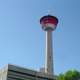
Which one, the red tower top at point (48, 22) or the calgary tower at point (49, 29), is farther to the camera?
the red tower top at point (48, 22)

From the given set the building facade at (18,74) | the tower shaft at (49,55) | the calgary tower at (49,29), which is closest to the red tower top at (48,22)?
the calgary tower at (49,29)

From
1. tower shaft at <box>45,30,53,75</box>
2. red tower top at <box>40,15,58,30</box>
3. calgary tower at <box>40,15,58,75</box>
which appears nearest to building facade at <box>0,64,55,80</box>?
tower shaft at <box>45,30,53,75</box>

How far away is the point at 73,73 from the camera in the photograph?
48.3 metres

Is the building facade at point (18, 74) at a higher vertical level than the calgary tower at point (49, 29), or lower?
lower

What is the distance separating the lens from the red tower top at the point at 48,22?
143050 millimetres

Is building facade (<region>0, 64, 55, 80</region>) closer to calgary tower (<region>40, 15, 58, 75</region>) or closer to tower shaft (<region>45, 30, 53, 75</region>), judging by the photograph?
tower shaft (<region>45, 30, 53, 75</region>)

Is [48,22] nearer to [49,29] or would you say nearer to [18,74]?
[49,29]

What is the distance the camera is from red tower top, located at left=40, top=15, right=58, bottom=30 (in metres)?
143

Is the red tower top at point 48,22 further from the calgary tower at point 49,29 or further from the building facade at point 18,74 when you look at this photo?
the building facade at point 18,74

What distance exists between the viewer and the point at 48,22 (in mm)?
143375

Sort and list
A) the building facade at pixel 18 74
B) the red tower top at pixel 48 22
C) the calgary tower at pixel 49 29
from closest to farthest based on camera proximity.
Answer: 1. the building facade at pixel 18 74
2. the calgary tower at pixel 49 29
3. the red tower top at pixel 48 22

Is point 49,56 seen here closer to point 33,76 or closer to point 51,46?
point 51,46

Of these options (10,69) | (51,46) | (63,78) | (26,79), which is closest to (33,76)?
(26,79)

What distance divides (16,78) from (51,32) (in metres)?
41.3
